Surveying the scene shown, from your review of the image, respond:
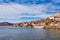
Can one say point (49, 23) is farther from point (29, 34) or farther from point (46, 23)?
point (29, 34)

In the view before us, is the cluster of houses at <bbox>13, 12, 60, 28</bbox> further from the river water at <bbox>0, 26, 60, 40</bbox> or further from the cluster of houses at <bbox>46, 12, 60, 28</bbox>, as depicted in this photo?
the river water at <bbox>0, 26, 60, 40</bbox>

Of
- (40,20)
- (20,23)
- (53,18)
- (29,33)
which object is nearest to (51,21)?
(53,18)

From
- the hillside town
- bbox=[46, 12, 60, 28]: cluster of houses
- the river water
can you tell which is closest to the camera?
the hillside town

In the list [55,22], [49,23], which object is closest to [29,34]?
[49,23]

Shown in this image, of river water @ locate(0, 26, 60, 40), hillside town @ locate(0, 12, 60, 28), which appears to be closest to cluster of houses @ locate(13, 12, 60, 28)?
hillside town @ locate(0, 12, 60, 28)

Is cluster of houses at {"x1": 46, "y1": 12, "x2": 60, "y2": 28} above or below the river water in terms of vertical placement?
above

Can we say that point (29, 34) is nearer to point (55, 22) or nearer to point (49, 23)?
point (49, 23)

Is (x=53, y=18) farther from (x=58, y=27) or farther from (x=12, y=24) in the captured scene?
(x=12, y=24)

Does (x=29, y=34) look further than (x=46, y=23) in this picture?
Yes

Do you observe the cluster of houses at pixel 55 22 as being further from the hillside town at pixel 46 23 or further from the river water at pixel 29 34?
the river water at pixel 29 34

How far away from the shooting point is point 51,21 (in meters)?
3.71

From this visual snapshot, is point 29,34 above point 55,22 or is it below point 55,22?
below

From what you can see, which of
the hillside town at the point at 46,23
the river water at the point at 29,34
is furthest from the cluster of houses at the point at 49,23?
the river water at the point at 29,34

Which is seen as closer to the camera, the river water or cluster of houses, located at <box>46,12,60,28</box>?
cluster of houses, located at <box>46,12,60,28</box>
